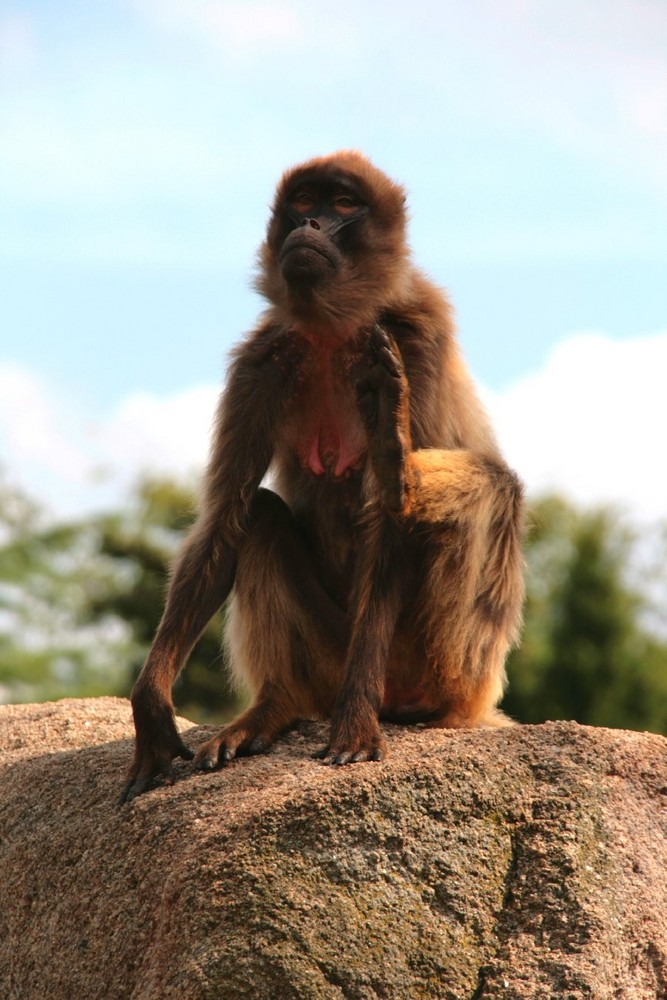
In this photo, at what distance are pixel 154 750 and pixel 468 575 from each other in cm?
167

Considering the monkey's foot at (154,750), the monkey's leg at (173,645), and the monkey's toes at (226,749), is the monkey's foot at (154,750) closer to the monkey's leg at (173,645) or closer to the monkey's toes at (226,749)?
the monkey's leg at (173,645)

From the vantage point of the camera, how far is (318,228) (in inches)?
258

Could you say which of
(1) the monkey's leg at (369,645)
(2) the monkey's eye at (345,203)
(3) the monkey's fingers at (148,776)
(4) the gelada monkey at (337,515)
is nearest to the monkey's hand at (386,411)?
(4) the gelada monkey at (337,515)

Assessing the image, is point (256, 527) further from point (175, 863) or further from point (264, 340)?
point (175, 863)

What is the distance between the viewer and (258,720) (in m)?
6.30

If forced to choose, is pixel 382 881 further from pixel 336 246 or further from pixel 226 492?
pixel 336 246

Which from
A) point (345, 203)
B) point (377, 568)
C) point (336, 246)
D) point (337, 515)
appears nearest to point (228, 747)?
point (377, 568)

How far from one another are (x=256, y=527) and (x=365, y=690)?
120 centimetres

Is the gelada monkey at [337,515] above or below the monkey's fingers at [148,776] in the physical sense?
above

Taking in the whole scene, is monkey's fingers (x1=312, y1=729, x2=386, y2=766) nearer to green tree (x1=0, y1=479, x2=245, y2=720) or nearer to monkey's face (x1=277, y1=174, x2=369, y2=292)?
monkey's face (x1=277, y1=174, x2=369, y2=292)

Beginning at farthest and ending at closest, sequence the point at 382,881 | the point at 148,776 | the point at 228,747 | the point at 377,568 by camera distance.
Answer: the point at 377,568
the point at 228,747
the point at 148,776
the point at 382,881

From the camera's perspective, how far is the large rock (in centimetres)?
476

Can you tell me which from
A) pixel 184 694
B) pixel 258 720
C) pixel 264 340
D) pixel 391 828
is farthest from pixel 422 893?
pixel 184 694

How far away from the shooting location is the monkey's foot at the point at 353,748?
5.60 m
